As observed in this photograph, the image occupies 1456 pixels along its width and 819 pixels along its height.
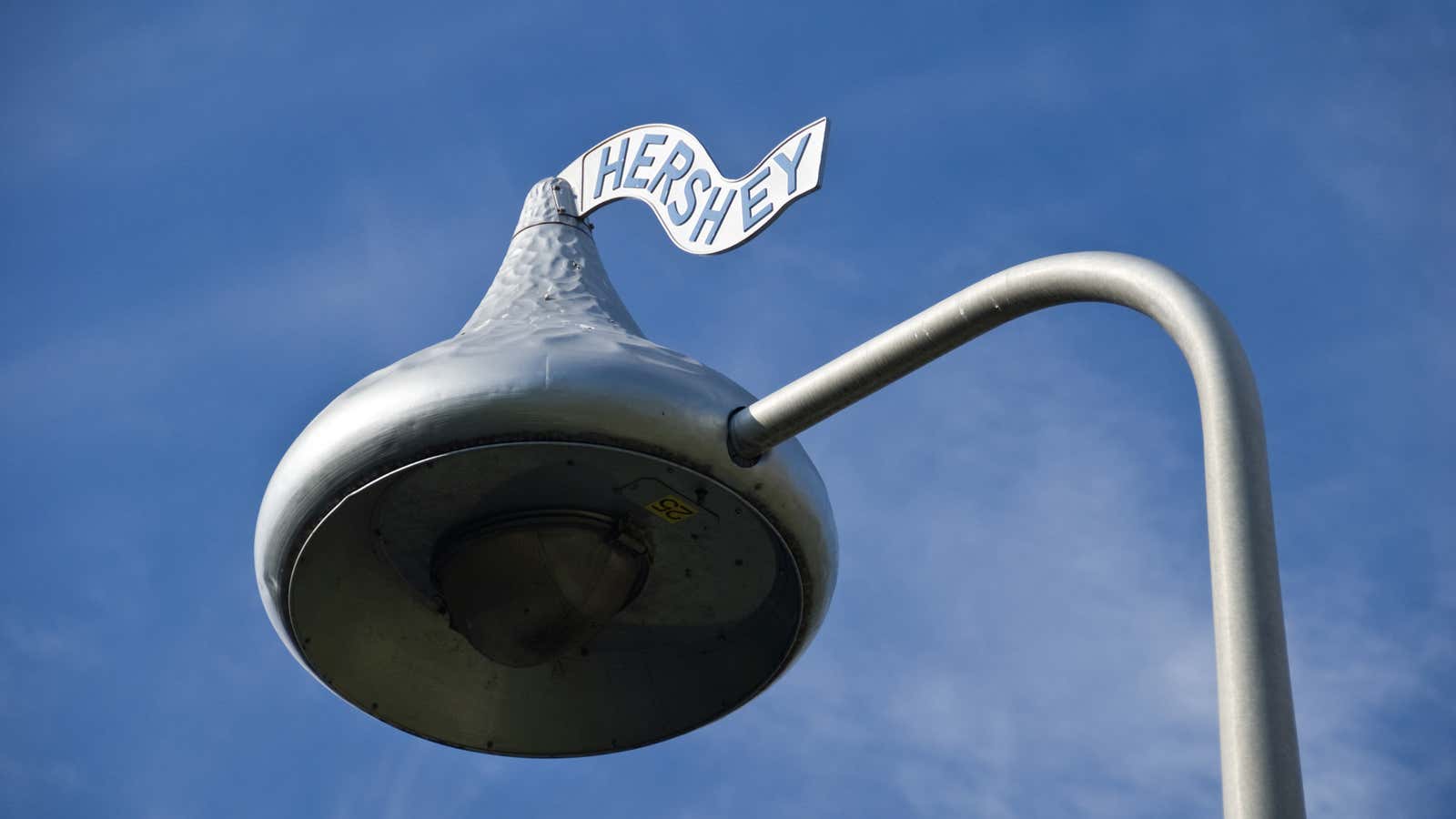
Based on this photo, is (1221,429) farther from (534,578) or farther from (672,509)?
(534,578)

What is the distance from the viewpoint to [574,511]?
33.2ft

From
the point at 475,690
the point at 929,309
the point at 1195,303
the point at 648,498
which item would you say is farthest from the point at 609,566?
the point at 1195,303

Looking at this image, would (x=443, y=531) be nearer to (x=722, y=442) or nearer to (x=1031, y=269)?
(x=722, y=442)

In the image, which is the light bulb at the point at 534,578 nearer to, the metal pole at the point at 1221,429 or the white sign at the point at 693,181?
the white sign at the point at 693,181

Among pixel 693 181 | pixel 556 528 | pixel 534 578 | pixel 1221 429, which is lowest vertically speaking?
pixel 1221 429

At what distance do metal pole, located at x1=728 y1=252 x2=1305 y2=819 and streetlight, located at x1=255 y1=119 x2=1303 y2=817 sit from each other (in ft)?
0.07

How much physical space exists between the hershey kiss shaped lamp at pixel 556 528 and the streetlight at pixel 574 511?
14mm

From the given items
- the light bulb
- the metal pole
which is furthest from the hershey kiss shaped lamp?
the metal pole

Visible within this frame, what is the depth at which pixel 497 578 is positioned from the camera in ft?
33.0

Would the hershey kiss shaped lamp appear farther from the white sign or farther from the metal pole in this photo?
the metal pole

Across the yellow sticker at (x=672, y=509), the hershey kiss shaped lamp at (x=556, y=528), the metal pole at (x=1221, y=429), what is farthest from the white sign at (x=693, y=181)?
the metal pole at (x=1221, y=429)

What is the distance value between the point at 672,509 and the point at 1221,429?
472 centimetres

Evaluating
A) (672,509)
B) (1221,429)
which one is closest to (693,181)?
(672,509)

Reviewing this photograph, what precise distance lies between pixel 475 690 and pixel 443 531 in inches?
49.5
